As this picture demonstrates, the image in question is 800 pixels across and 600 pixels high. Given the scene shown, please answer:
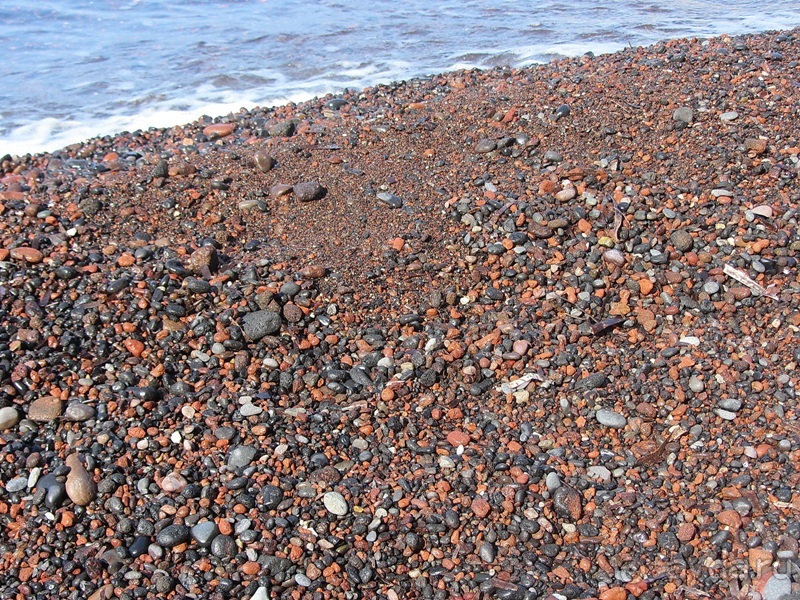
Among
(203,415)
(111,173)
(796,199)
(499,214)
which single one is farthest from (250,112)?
(796,199)

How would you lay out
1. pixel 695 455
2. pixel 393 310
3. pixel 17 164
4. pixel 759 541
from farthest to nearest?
pixel 17 164, pixel 393 310, pixel 695 455, pixel 759 541

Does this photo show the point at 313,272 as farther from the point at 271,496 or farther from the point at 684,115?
the point at 684,115

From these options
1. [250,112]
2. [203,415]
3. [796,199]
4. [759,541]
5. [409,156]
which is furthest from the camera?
[250,112]

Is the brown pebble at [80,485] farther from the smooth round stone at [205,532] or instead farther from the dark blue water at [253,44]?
the dark blue water at [253,44]

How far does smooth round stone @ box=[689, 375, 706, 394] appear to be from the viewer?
3219mm

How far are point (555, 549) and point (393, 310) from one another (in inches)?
63.2

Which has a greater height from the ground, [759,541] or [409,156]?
[409,156]

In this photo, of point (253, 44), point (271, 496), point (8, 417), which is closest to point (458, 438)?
point (271, 496)

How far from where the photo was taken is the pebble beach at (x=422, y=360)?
2658 millimetres

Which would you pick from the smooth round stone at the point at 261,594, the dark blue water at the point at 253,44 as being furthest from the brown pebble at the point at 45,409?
the dark blue water at the point at 253,44

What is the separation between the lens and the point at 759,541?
2572 millimetres

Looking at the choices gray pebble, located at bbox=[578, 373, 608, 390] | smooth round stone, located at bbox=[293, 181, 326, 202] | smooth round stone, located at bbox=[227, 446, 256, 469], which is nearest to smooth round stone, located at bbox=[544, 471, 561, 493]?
gray pebble, located at bbox=[578, 373, 608, 390]

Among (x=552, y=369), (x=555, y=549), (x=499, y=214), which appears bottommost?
(x=555, y=549)

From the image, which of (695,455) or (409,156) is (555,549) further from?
(409,156)
